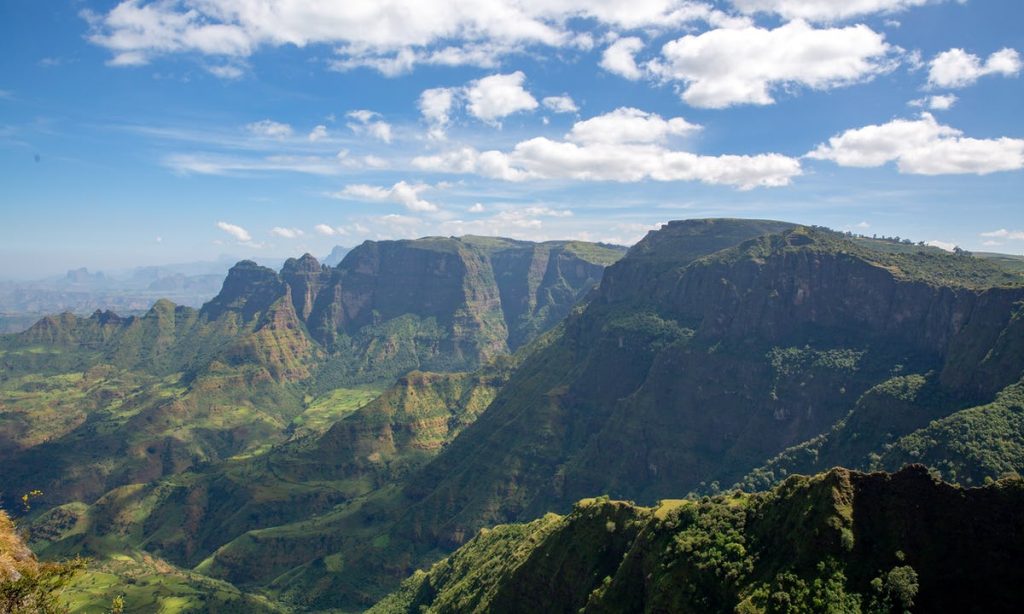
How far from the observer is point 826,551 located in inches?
2283

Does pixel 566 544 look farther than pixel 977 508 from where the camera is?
Yes

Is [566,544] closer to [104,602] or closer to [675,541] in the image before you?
[675,541]

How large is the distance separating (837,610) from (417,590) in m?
138

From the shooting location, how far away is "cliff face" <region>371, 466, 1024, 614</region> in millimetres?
53031

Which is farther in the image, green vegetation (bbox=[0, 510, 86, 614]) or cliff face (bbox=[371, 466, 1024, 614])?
cliff face (bbox=[371, 466, 1024, 614])

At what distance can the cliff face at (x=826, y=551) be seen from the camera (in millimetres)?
53031

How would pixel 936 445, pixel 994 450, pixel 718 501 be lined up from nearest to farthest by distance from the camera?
pixel 718 501 < pixel 994 450 < pixel 936 445

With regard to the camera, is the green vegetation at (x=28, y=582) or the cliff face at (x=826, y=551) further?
the cliff face at (x=826, y=551)

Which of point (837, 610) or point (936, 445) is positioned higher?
point (837, 610)

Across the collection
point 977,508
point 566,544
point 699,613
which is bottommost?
point 566,544

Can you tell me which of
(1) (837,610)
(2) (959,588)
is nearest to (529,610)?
(1) (837,610)

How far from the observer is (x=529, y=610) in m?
99.7

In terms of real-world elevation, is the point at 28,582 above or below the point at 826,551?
above

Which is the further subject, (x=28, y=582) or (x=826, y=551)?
(x=826, y=551)
